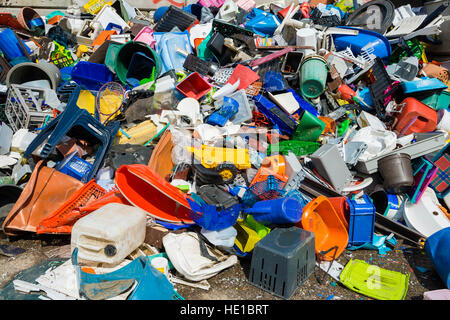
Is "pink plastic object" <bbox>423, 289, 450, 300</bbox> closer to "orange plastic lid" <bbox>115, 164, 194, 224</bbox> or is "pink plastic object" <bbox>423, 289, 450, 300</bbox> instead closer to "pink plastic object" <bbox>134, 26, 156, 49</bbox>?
"orange plastic lid" <bbox>115, 164, 194, 224</bbox>

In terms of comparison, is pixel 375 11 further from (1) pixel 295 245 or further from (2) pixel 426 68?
(1) pixel 295 245

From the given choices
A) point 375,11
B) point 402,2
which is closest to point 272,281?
point 375,11

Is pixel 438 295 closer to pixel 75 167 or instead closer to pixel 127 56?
pixel 75 167

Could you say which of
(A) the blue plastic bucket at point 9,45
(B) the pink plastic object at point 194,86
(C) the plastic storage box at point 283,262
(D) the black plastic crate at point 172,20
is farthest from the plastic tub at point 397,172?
(A) the blue plastic bucket at point 9,45

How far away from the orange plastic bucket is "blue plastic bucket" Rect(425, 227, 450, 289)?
0.68 meters

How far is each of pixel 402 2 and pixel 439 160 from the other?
15.5 ft

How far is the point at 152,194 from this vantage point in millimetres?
3207

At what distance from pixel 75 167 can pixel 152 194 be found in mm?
947

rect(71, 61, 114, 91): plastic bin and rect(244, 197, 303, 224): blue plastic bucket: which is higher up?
rect(71, 61, 114, 91): plastic bin

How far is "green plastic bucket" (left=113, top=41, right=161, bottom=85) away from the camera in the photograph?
15.6 feet

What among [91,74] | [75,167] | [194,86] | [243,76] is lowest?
[75,167]

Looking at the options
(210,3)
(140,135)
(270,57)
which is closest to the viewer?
(140,135)

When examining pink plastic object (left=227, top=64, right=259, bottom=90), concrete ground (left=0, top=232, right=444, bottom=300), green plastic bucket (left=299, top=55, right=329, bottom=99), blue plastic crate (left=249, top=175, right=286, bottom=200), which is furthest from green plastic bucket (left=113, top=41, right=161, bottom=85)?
concrete ground (left=0, top=232, right=444, bottom=300)

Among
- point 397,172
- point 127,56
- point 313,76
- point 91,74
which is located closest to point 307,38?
point 313,76
